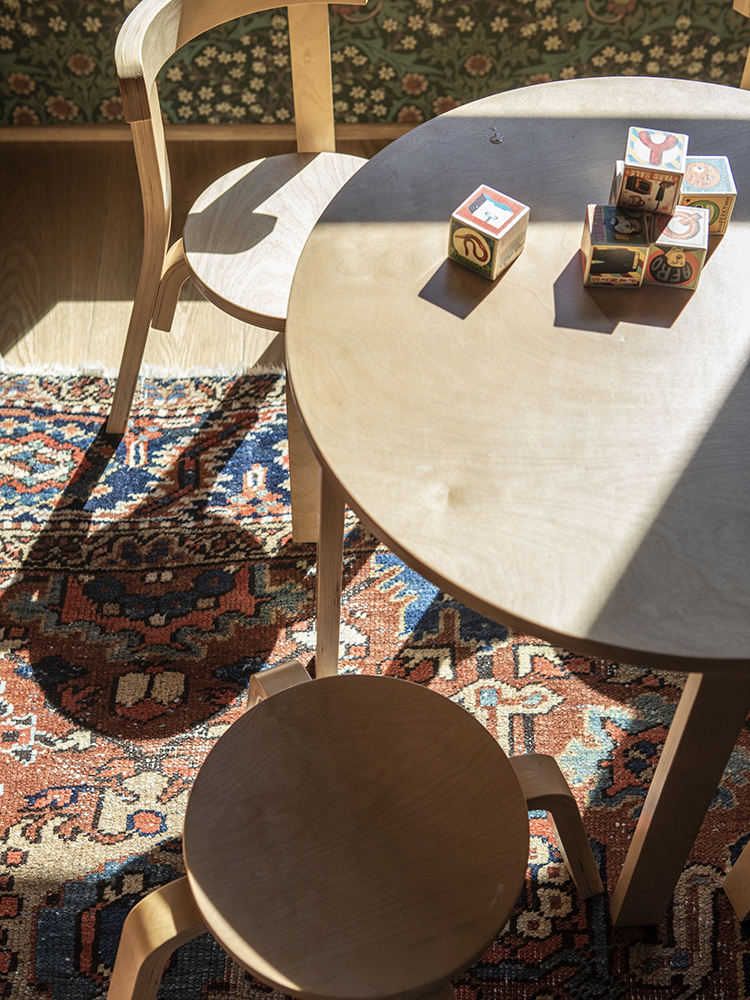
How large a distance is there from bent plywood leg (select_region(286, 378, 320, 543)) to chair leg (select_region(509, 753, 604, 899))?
672 millimetres

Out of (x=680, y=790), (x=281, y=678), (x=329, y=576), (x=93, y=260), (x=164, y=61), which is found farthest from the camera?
(x=93, y=260)

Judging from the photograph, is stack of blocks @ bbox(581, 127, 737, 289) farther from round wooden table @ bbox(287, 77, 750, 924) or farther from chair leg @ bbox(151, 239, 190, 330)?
chair leg @ bbox(151, 239, 190, 330)

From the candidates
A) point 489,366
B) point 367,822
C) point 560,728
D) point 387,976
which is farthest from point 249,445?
point 387,976

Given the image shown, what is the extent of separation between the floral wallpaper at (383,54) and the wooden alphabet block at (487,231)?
168cm

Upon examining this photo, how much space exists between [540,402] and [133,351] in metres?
1.23

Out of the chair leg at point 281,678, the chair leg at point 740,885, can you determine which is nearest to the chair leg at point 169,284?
the chair leg at point 281,678

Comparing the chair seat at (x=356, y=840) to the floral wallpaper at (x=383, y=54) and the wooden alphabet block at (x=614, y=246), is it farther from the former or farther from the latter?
the floral wallpaper at (x=383, y=54)

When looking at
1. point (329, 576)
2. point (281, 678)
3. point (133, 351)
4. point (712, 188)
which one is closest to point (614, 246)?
point (712, 188)

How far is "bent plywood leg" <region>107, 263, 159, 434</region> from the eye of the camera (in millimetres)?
1907

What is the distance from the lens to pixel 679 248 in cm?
118

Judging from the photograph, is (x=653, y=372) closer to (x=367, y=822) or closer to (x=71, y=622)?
(x=367, y=822)

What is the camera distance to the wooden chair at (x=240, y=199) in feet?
5.23

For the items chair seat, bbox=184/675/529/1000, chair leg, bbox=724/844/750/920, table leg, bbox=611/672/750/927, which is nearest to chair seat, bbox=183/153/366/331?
chair seat, bbox=184/675/529/1000

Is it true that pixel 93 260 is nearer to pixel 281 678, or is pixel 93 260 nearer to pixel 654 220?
pixel 281 678
